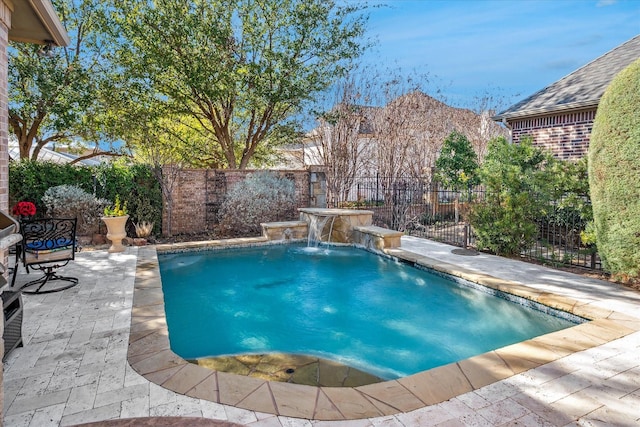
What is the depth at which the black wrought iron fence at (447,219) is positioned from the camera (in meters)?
7.29

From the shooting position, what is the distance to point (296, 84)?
11.0 meters

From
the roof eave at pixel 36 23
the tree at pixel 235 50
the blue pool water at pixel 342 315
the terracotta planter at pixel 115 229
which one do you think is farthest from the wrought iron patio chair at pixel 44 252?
the tree at pixel 235 50

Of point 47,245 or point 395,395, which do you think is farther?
point 47,245

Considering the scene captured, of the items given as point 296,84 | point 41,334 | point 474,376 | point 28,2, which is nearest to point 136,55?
point 296,84

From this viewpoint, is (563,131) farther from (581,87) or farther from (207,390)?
(207,390)

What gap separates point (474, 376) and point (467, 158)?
9.22 meters

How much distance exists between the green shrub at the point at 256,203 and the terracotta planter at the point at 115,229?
296cm

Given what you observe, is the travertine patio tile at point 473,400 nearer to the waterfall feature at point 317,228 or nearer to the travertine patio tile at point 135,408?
the travertine patio tile at point 135,408

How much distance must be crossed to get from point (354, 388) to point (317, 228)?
7002mm

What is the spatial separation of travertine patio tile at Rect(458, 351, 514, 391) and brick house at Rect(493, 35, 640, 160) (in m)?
6.87

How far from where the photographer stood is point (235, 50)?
1138cm

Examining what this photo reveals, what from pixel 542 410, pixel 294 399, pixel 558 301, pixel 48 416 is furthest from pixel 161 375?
pixel 558 301

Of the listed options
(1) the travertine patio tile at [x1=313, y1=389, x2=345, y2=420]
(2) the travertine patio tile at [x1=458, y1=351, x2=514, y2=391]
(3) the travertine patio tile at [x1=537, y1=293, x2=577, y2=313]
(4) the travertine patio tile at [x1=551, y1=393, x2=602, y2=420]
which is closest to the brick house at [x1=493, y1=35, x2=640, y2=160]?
(3) the travertine patio tile at [x1=537, y1=293, x2=577, y2=313]

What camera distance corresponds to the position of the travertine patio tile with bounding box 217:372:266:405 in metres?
2.62
